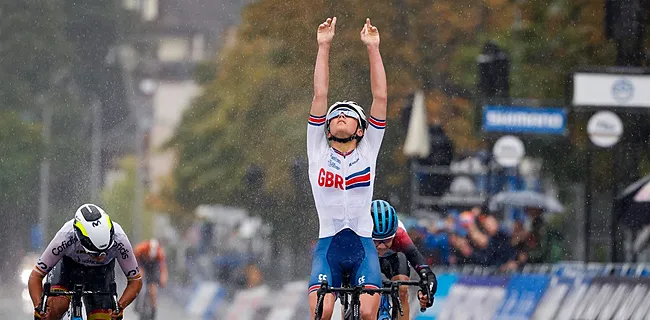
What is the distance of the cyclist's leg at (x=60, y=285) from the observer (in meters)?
11.2

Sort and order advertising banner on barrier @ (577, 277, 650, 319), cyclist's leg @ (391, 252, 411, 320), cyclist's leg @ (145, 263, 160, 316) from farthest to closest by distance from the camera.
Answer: cyclist's leg @ (145, 263, 160, 316), advertising banner on barrier @ (577, 277, 650, 319), cyclist's leg @ (391, 252, 411, 320)

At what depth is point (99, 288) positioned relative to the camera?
11227 mm

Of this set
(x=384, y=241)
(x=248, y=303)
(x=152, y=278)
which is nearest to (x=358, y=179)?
(x=384, y=241)

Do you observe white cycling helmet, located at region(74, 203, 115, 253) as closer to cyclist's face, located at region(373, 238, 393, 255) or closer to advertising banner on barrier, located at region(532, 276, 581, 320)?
cyclist's face, located at region(373, 238, 393, 255)

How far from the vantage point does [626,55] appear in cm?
2438

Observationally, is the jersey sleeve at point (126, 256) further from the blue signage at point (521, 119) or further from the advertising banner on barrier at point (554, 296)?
the blue signage at point (521, 119)

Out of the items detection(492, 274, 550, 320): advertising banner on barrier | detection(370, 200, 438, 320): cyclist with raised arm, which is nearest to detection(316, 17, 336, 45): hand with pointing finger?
detection(370, 200, 438, 320): cyclist with raised arm

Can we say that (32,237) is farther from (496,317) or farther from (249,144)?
(496,317)

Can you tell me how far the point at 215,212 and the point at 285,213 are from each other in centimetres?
535

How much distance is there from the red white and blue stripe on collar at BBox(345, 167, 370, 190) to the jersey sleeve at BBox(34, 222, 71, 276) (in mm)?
2046

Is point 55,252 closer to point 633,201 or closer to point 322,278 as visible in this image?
point 322,278

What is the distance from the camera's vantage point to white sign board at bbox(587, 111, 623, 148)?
23797 millimetres

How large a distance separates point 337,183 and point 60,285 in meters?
2.32

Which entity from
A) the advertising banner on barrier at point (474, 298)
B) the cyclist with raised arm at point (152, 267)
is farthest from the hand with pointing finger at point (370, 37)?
the cyclist with raised arm at point (152, 267)
